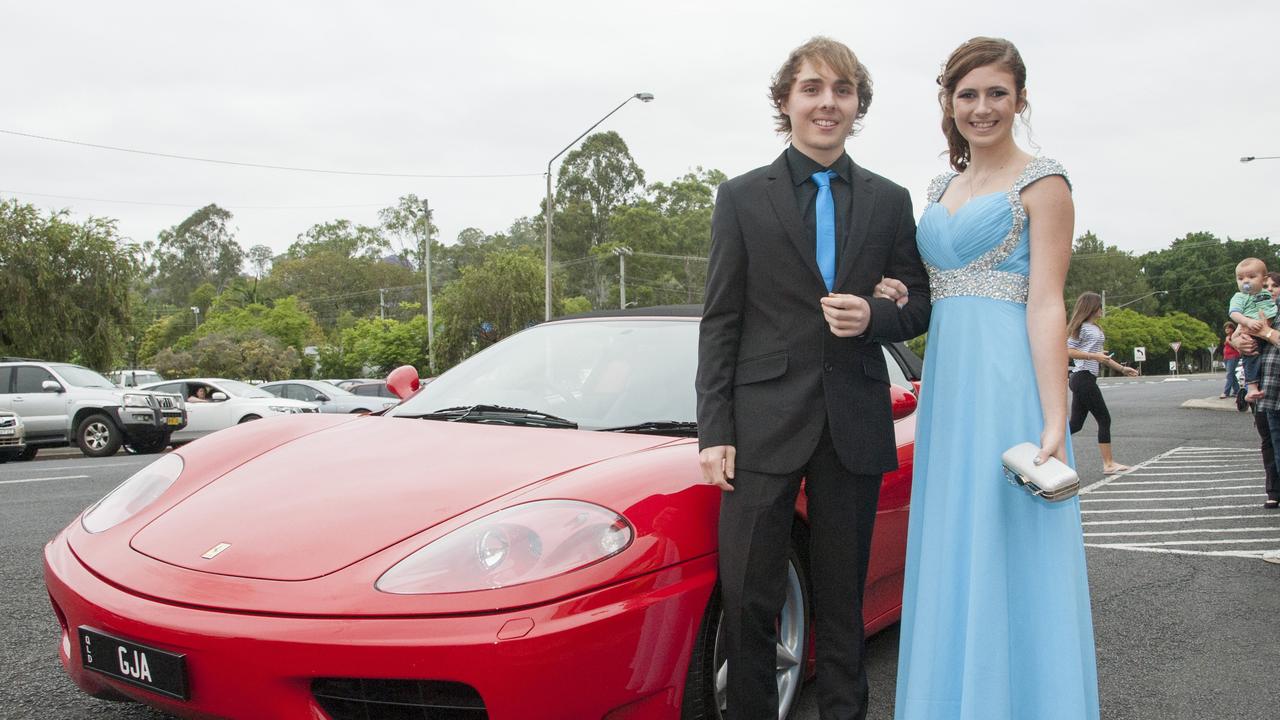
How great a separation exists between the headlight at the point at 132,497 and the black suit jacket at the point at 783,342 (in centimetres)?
159

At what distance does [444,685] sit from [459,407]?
54.0 inches

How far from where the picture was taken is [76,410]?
13.8 meters

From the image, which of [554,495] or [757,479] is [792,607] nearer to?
[757,479]

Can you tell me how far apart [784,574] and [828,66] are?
125 centimetres

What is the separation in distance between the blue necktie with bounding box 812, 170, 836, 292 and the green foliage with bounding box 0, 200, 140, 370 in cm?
2309

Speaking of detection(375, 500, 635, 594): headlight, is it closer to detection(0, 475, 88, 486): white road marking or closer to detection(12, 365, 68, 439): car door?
detection(0, 475, 88, 486): white road marking

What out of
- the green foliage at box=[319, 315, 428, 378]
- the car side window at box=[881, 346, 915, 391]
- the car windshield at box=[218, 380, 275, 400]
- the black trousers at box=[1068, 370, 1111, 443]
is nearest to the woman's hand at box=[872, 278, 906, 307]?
the car side window at box=[881, 346, 915, 391]

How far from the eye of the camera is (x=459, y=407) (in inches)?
122

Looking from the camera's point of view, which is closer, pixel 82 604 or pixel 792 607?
pixel 82 604

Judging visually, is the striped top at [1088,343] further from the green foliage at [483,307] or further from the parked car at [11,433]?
the green foliage at [483,307]

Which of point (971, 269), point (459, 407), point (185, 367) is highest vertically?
point (971, 269)

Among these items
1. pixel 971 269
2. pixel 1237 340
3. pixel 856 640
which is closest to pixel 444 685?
pixel 856 640

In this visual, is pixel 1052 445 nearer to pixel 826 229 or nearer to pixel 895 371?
pixel 826 229

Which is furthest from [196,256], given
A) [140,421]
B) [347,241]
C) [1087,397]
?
[1087,397]
